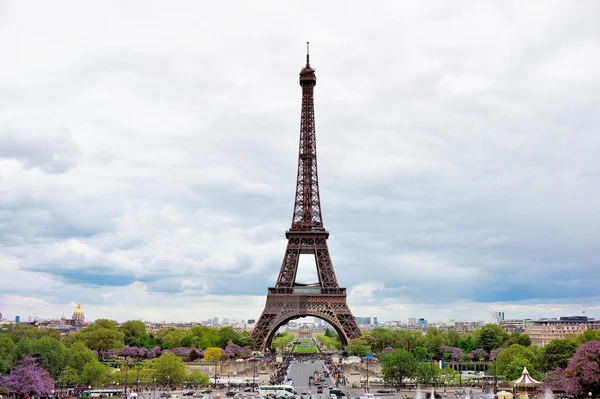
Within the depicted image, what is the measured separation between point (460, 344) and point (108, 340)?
2599 inches

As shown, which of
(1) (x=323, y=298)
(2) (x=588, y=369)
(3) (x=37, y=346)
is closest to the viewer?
(2) (x=588, y=369)

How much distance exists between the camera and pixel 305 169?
4530 inches

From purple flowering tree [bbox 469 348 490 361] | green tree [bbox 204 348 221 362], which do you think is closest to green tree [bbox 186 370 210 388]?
green tree [bbox 204 348 221 362]

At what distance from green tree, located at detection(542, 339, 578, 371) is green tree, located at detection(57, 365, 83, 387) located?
172 ft

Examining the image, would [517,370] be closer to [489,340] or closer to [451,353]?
[451,353]

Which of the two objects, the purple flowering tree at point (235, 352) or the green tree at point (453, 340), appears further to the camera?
the green tree at point (453, 340)

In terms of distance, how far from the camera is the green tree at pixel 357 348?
355 ft

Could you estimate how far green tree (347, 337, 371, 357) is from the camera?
108125 mm

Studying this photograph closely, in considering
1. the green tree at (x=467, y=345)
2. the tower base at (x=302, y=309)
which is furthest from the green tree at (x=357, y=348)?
the green tree at (x=467, y=345)

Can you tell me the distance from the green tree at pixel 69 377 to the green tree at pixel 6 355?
530 centimetres

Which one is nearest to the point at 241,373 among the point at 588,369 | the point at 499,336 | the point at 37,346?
the point at 37,346

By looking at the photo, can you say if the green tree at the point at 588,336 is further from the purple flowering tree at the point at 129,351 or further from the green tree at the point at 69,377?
the purple flowering tree at the point at 129,351

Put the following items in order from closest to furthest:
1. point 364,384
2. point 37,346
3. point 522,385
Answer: point 522,385, point 37,346, point 364,384

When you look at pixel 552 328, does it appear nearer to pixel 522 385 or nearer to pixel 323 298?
pixel 323 298
